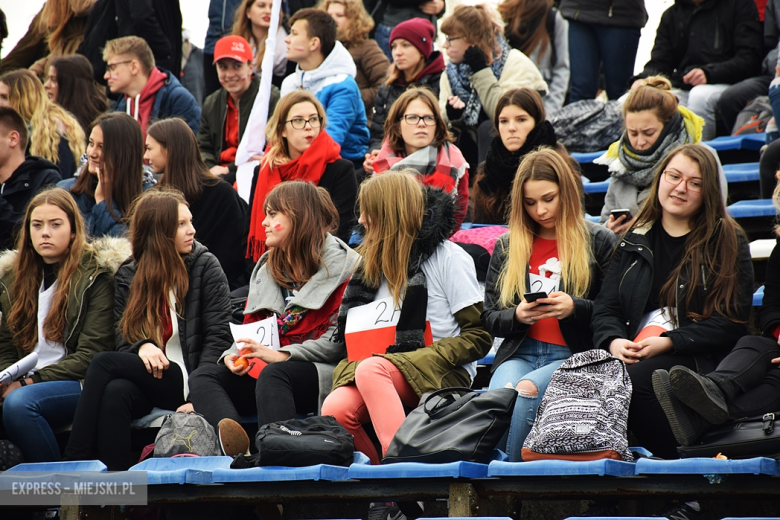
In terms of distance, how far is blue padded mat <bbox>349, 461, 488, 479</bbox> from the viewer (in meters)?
3.35

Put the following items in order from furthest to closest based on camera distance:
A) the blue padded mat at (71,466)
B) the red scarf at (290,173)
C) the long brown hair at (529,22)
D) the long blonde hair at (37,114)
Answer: the long brown hair at (529,22), the long blonde hair at (37,114), the red scarf at (290,173), the blue padded mat at (71,466)

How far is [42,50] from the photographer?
9.58 m

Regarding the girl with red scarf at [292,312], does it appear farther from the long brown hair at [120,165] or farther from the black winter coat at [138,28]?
the black winter coat at [138,28]

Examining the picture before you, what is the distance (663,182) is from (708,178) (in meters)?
0.18

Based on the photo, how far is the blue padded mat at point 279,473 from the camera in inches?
137

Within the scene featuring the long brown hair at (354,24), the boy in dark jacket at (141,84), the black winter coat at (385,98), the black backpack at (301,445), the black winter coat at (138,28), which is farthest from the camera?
the black winter coat at (138,28)

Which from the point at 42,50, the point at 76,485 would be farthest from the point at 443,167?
the point at 42,50

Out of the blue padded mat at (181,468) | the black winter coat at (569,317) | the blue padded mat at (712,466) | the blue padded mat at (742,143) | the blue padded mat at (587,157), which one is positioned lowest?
the blue padded mat at (181,468)

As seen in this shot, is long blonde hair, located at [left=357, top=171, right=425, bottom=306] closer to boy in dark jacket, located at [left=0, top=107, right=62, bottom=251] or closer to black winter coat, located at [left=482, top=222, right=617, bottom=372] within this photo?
black winter coat, located at [left=482, top=222, right=617, bottom=372]

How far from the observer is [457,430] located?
3.50 m

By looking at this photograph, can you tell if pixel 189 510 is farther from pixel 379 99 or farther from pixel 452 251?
pixel 379 99

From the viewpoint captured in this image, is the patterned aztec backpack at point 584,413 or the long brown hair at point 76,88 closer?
the patterned aztec backpack at point 584,413

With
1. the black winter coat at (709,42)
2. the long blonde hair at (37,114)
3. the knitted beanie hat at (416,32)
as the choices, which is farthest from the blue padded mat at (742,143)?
the long blonde hair at (37,114)

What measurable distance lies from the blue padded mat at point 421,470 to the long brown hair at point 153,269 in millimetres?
1588
